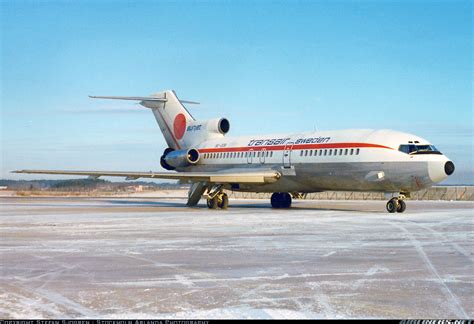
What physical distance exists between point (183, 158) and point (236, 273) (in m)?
26.9

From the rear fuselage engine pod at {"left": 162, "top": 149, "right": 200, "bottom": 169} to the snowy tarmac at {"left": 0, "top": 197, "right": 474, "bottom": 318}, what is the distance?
19307mm

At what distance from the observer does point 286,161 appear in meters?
30.2

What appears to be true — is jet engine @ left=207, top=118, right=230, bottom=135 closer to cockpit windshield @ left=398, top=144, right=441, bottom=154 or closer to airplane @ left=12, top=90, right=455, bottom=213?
airplane @ left=12, top=90, right=455, bottom=213

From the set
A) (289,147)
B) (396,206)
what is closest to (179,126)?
(289,147)

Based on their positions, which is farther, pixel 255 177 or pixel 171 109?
pixel 171 109

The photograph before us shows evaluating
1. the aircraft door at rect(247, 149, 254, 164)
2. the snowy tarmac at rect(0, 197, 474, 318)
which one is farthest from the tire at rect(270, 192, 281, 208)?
the snowy tarmac at rect(0, 197, 474, 318)

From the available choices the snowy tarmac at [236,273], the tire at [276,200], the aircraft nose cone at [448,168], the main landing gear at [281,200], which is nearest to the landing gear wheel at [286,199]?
the main landing gear at [281,200]

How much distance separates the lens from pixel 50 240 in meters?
14.3

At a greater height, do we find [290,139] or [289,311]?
[290,139]

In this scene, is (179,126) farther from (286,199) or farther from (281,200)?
(286,199)

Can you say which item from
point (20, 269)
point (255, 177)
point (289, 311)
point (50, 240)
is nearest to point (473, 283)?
point (289, 311)

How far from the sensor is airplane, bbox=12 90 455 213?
2570 centimetres

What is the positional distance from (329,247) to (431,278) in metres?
3.96

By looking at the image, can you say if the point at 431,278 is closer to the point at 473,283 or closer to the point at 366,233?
the point at 473,283
